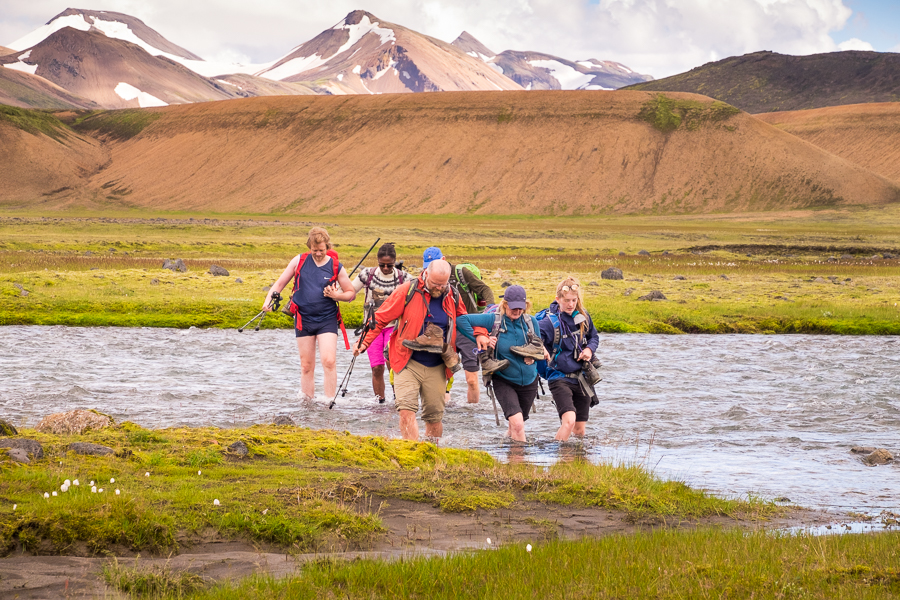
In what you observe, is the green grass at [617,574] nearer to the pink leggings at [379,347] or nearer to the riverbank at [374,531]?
the riverbank at [374,531]

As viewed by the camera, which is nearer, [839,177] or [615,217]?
[615,217]

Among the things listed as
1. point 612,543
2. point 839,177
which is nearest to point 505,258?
point 612,543

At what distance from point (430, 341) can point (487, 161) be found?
413 ft

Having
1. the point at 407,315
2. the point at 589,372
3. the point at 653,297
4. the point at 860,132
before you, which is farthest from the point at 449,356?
the point at 860,132

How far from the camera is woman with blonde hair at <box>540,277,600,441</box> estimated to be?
10.4 meters

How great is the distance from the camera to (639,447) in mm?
11078

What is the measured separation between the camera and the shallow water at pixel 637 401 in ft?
33.2

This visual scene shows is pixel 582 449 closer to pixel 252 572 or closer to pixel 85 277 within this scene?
pixel 252 572

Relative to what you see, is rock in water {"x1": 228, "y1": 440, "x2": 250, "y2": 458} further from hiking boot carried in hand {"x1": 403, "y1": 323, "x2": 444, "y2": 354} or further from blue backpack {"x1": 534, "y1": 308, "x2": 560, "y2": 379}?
blue backpack {"x1": 534, "y1": 308, "x2": 560, "y2": 379}

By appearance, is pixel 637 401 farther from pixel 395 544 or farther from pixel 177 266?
pixel 177 266

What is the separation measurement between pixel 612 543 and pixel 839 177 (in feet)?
441

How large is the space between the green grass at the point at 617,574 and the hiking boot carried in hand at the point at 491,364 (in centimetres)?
364

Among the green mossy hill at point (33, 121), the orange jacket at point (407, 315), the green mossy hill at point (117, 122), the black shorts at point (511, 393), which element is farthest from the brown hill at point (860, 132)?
the orange jacket at point (407, 315)

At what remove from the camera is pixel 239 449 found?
881cm
